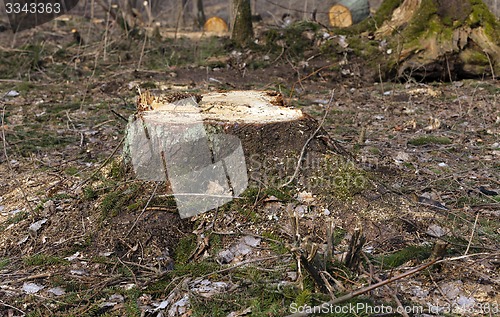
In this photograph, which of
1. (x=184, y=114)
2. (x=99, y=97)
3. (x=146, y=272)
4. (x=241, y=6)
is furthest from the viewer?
(x=241, y=6)

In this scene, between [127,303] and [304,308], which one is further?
[127,303]

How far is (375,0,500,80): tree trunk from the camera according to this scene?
8.20 m

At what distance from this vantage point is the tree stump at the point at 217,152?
3676 millimetres

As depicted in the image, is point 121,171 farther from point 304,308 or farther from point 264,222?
point 304,308

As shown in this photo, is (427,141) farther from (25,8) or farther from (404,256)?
(25,8)

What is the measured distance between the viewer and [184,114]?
392 cm

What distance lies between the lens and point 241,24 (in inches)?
378

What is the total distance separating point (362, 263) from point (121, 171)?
1928 mm

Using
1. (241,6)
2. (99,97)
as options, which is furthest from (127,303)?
(241,6)

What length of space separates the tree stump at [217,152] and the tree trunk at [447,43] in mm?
4910

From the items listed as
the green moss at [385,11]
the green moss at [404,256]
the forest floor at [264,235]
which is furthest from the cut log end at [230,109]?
the green moss at [385,11]

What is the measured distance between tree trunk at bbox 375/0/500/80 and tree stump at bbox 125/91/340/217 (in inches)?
193

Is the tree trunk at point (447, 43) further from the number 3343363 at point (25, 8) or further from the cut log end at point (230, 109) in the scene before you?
the number 3343363 at point (25, 8)

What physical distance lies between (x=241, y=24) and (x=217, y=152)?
634 cm
